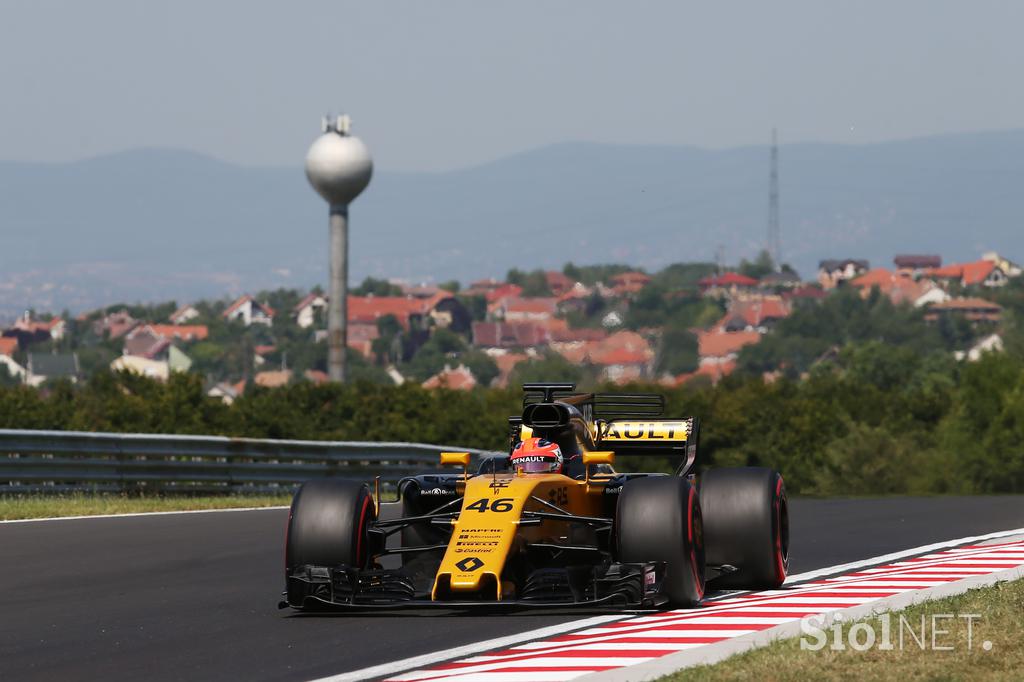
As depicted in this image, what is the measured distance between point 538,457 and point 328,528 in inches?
62.4

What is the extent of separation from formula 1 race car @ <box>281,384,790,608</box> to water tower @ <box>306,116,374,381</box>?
213ft

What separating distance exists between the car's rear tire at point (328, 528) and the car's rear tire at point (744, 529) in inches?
92.2

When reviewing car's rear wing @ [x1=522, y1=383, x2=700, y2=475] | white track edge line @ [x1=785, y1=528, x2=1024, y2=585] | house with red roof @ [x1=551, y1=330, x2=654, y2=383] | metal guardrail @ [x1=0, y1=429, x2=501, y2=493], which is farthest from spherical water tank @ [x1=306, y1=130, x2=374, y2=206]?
car's rear wing @ [x1=522, y1=383, x2=700, y2=475]

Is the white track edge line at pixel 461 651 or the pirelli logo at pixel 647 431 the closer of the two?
the white track edge line at pixel 461 651

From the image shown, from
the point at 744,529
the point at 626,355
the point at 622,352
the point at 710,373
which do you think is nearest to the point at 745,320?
the point at 710,373

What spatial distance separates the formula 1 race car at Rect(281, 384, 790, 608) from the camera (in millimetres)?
11438

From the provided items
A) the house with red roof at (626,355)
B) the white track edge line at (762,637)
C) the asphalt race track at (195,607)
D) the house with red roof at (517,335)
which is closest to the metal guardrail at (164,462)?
the asphalt race track at (195,607)

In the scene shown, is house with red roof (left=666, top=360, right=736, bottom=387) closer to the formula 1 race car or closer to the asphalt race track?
the asphalt race track

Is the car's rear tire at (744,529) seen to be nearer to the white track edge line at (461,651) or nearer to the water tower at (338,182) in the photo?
the white track edge line at (461,651)

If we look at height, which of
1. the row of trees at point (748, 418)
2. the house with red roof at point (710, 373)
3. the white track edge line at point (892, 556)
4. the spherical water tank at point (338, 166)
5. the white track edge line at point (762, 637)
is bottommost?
the row of trees at point (748, 418)

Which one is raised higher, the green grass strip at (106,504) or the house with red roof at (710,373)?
the green grass strip at (106,504)

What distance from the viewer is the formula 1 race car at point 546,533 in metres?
11.4

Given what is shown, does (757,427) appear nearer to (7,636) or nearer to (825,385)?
(825,385)

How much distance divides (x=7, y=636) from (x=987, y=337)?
195444 millimetres
